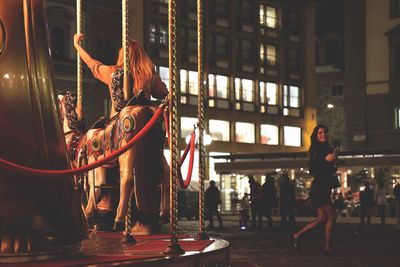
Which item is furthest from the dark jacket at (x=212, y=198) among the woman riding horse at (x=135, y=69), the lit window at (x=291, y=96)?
the lit window at (x=291, y=96)

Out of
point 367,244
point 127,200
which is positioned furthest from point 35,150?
point 367,244

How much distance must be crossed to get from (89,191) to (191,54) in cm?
4339

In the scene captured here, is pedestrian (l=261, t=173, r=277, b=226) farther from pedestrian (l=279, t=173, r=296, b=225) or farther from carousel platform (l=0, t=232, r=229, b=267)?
carousel platform (l=0, t=232, r=229, b=267)

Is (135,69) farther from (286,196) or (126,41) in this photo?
(286,196)

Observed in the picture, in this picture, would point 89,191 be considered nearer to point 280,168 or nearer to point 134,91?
point 134,91

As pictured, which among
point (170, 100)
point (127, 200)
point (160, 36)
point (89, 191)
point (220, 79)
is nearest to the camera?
point (170, 100)

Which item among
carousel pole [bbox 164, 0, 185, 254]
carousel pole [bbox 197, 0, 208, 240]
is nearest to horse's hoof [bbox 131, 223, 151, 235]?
carousel pole [bbox 197, 0, 208, 240]

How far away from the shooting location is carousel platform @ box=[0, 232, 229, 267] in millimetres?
6484

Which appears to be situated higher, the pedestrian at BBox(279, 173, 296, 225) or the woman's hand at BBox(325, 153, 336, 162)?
the woman's hand at BBox(325, 153, 336, 162)

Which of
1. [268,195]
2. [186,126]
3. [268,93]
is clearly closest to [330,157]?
[268,195]

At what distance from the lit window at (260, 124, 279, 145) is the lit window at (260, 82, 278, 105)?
1939 mm

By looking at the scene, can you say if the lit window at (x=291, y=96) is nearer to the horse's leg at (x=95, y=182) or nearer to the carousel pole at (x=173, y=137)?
the horse's leg at (x=95, y=182)

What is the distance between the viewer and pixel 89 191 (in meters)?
11.4

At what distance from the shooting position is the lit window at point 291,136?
201 ft
